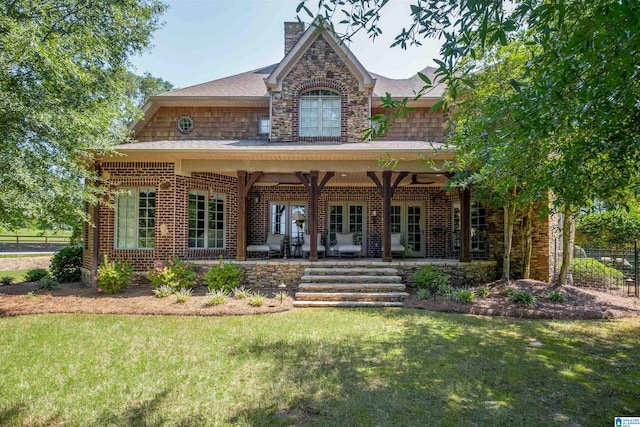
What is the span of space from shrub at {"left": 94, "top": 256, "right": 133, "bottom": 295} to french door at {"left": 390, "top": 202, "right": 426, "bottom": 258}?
850 centimetres

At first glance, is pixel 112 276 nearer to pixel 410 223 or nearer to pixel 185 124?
pixel 185 124

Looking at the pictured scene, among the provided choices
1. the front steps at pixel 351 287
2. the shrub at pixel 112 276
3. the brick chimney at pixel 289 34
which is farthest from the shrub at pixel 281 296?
the brick chimney at pixel 289 34

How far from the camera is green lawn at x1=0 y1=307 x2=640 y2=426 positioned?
3.02m

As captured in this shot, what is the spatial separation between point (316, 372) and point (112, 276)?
6537mm

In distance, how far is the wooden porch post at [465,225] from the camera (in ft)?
30.4

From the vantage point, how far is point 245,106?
11203 mm

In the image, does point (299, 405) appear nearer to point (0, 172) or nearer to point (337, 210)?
point (0, 172)

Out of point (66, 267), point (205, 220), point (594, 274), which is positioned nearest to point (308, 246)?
point (205, 220)

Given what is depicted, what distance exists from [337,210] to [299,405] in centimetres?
945

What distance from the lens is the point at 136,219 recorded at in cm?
943

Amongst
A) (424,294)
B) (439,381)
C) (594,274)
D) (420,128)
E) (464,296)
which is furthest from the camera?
(420,128)

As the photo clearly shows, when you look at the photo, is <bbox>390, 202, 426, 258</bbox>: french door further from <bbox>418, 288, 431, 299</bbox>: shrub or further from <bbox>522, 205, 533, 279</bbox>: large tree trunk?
<bbox>418, 288, 431, 299</bbox>: shrub

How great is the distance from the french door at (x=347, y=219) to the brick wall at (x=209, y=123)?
142 inches

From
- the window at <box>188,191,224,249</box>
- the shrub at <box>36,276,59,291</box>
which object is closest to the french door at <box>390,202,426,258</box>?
the window at <box>188,191,224,249</box>
